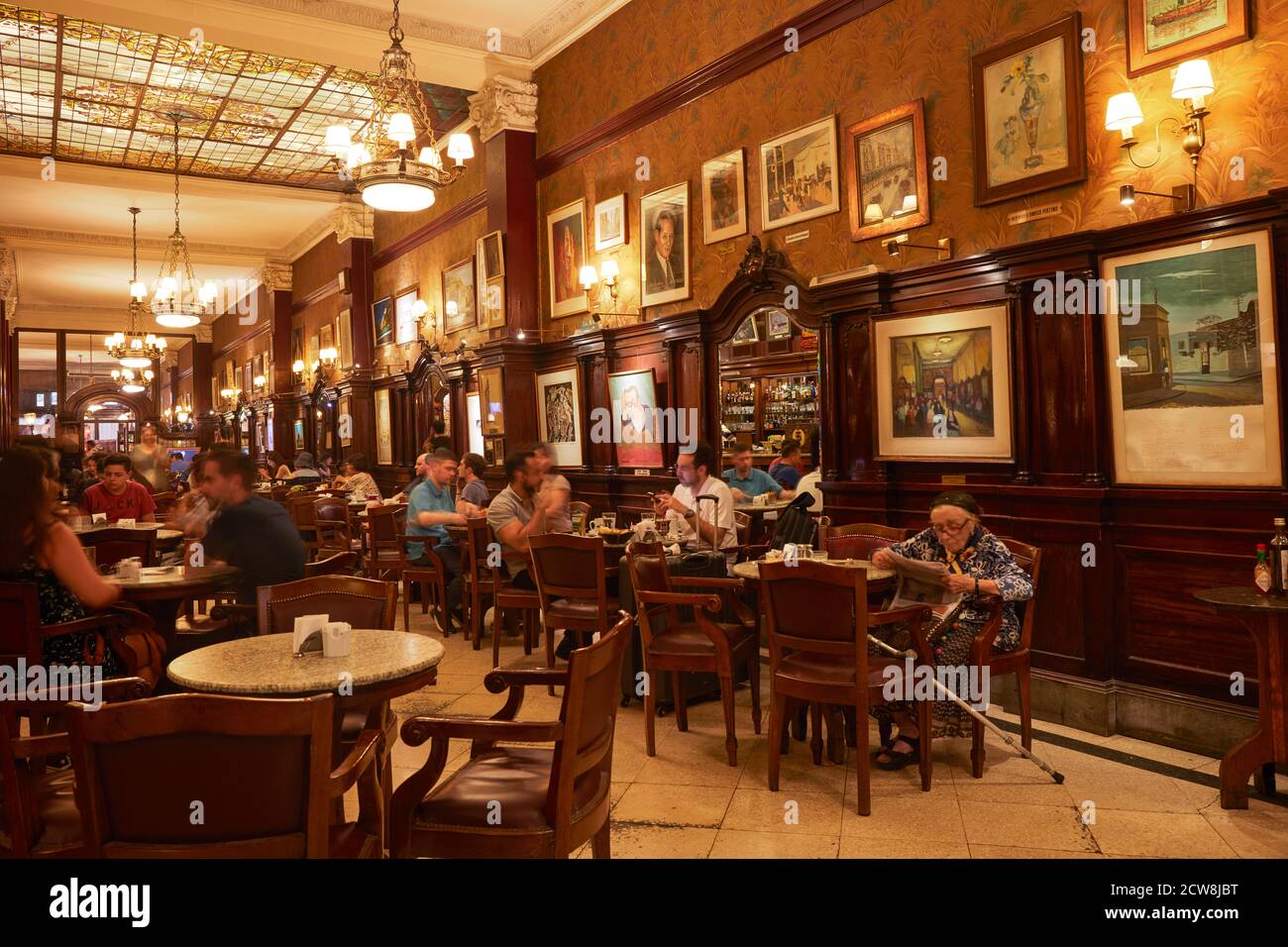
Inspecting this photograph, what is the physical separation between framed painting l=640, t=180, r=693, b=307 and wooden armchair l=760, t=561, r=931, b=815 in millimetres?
4233

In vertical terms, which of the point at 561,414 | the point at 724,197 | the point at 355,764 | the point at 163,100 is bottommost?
the point at 355,764

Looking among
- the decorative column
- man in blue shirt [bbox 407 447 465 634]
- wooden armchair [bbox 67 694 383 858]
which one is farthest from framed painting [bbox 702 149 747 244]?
wooden armchair [bbox 67 694 383 858]

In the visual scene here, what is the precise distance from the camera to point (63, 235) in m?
15.4

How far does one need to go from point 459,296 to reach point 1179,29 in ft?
27.6

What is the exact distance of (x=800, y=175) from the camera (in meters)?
6.32

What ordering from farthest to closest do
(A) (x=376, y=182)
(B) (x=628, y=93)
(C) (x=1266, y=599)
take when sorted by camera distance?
1. (B) (x=628, y=93)
2. (A) (x=376, y=182)
3. (C) (x=1266, y=599)

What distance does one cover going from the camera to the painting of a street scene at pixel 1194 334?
157 inches

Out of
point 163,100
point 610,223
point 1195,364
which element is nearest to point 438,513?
point 610,223

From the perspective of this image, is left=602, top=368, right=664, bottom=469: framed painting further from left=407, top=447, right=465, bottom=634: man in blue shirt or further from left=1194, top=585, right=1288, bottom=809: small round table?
left=1194, top=585, right=1288, bottom=809: small round table

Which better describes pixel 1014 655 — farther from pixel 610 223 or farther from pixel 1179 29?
pixel 610 223
